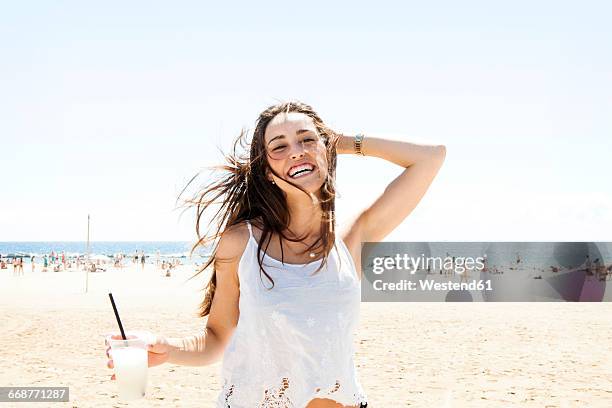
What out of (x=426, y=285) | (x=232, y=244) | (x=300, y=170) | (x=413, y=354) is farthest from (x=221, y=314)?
(x=426, y=285)

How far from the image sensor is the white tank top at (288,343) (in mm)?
2234

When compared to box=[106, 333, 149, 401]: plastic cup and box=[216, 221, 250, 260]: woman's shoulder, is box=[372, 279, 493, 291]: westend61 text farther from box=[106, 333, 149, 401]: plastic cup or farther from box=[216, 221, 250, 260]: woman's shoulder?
box=[106, 333, 149, 401]: plastic cup

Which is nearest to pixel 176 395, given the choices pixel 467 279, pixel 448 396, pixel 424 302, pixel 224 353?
pixel 448 396

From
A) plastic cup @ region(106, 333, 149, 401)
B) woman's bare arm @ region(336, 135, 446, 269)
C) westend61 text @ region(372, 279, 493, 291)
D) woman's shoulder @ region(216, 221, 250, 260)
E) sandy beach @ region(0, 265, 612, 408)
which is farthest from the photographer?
westend61 text @ region(372, 279, 493, 291)

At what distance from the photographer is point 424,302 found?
23828mm

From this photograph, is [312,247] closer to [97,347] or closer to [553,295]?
[97,347]

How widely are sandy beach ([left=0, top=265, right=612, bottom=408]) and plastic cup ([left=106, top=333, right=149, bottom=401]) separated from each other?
2048mm

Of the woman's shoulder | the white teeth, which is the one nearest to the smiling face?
the white teeth

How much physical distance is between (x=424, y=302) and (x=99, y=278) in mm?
21526

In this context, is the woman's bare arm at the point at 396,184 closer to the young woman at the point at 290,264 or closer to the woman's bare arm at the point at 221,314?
the young woman at the point at 290,264

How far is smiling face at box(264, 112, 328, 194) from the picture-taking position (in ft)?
7.87

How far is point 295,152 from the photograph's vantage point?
2393 millimetres

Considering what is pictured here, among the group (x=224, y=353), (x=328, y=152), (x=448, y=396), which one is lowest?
(x=448, y=396)

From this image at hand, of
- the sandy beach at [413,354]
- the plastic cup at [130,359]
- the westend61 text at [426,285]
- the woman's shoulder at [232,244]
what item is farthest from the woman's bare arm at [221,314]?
the westend61 text at [426,285]
